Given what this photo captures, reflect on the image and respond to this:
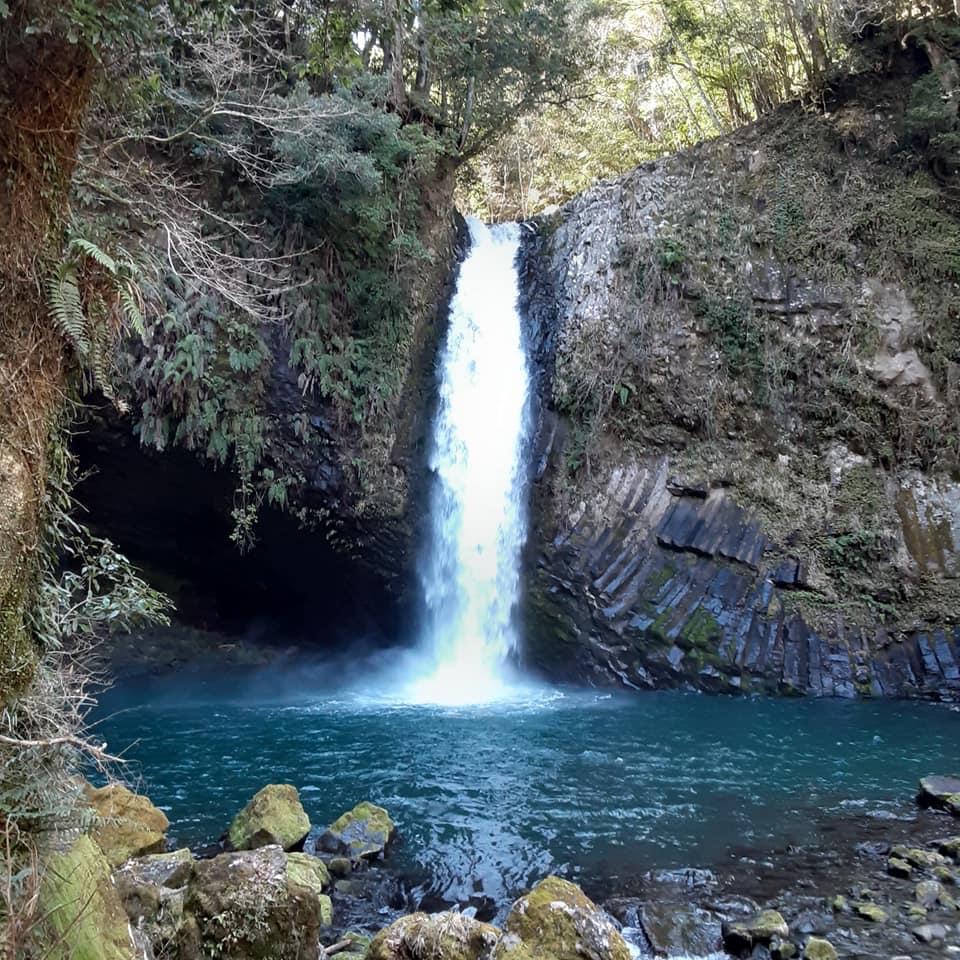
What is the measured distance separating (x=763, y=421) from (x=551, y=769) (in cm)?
741

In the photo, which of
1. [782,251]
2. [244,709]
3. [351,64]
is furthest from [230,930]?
[782,251]

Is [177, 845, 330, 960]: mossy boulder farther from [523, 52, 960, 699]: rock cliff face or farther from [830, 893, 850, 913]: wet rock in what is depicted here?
[523, 52, 960, 699]: rock cliff face

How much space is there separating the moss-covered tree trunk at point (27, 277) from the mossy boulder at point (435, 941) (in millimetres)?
2198

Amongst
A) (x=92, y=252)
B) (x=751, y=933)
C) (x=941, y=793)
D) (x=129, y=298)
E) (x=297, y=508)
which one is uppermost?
(x=92, y=252)

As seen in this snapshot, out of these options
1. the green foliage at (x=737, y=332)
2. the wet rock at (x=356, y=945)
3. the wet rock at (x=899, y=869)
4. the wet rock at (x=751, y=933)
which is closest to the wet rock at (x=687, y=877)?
the wet rock at (x=751, y=933)

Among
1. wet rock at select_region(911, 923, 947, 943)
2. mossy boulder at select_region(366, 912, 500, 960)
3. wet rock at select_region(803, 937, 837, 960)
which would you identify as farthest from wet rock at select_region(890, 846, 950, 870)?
mossy boulder at select_region(366, 912, 500, 960)

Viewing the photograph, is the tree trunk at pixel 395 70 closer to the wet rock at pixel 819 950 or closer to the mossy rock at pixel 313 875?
the mossy rock at pixel 313 875

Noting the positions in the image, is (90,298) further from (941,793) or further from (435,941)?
(941,793)

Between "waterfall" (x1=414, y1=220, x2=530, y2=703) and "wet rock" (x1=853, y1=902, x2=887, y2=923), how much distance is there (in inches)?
285

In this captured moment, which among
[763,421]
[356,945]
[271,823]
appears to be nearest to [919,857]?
[356,945]

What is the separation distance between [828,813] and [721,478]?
260 inches

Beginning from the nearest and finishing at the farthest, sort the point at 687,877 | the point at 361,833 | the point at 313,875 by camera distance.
Answer: the point at 313,875
the point at 687,877
the point at 361,833

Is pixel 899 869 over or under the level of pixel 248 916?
under

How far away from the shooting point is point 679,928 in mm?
4859
